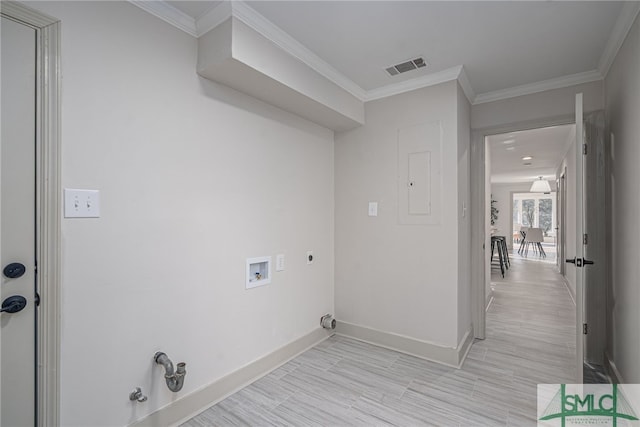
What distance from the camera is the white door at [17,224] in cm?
127

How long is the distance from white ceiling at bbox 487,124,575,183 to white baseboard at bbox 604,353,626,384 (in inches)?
93.8

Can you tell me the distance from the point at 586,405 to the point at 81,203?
3.25 m

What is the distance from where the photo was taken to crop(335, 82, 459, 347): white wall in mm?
2578

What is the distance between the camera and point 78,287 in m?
1.44

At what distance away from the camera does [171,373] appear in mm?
1673

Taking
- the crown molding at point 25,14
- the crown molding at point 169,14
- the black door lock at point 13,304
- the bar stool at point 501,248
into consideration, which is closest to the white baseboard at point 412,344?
the black door lock at point 13,304

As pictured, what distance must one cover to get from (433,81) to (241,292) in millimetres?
2342

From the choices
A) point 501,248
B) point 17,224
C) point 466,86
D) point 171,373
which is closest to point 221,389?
point 171,373

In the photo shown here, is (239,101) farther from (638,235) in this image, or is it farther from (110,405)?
(638,235)

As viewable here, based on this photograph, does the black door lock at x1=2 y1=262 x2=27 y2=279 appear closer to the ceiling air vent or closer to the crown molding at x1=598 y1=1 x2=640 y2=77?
the ceiling air vent

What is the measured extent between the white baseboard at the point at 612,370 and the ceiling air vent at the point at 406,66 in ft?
8.61

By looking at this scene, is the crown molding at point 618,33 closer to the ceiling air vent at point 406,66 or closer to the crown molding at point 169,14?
the ceiling air vent at point 406,66

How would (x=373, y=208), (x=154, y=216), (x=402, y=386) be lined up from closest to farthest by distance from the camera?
1. (x=154, y=216)
2. (x=402, y=386)
3. (x=373, y=208)

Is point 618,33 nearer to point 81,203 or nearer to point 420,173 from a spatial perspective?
point 420,173
